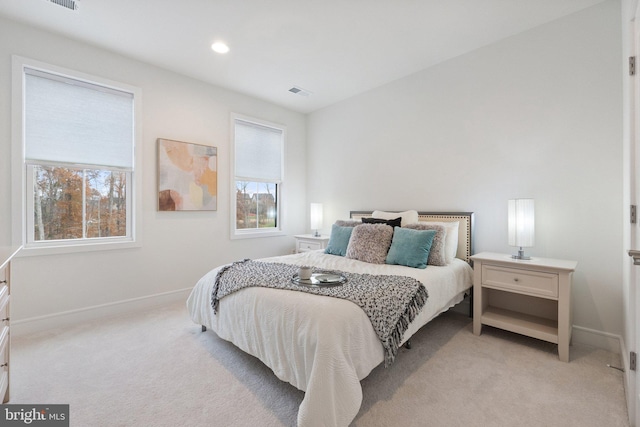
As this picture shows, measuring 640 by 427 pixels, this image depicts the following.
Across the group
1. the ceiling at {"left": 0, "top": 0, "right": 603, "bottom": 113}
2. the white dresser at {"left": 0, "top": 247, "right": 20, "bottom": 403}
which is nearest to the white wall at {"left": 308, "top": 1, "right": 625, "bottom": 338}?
the ceiling at {"left": 0, "top": 0, "right": 603, "bottom": 113}

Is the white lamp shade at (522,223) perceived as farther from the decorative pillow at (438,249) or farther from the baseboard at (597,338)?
the baseboard at (597,338)

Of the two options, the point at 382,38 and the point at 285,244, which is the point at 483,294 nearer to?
the point at 382,38

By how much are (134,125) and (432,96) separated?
3.45m

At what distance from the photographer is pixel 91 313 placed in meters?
2.89

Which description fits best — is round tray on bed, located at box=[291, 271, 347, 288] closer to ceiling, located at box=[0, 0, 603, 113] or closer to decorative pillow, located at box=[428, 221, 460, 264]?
decorative pillow, located at box=[428, 221, 460, 264]

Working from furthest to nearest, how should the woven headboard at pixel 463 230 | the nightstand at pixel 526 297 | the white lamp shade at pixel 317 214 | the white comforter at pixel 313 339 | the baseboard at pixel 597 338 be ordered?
the white lamp shade at pixel 317 214 → the woven headboard at pixel 463 230 → the baseboard at pixel 597 338 → the nightstand at pixel 526 297 → the white comforter at pixel 313 339

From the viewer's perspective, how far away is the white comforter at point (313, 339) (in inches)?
53.5

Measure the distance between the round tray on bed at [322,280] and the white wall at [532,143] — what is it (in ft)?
5.98

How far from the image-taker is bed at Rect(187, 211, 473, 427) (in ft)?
4.48

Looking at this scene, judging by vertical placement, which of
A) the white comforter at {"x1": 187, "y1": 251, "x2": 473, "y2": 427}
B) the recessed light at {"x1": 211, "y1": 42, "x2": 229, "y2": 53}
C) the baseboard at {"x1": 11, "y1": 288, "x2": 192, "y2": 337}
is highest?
the recessed light at {"x1": 211, "y1": 42, "x2": 229, "y2": 53}

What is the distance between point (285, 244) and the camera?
15.4 feet

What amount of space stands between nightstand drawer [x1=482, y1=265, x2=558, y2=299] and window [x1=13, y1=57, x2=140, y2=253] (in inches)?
144

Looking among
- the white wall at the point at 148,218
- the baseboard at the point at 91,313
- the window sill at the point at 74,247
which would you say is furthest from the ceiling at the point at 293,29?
the baseboard at the point at 91,313

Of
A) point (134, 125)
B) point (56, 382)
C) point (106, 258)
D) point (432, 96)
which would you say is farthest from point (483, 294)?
point (134, 125)
